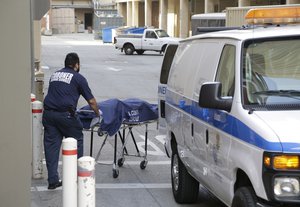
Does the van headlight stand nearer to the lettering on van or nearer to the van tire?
the van tire

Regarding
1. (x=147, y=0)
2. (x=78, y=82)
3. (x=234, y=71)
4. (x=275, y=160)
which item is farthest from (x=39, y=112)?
(x=147, y=0)

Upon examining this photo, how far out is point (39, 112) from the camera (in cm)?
856

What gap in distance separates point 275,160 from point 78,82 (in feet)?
12.6

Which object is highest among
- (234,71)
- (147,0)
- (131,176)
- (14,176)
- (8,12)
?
(147,0)

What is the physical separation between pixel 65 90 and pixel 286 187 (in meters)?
3.94

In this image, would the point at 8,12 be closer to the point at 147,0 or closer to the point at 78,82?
the point at 78,82

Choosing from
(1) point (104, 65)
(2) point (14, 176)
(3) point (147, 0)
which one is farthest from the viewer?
(3) point (147, 0)

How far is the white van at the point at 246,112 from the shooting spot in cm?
442

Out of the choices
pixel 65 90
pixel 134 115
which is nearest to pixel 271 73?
pixel 65 90

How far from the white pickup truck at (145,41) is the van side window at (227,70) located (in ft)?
124

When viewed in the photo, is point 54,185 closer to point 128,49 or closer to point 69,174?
point 69,174

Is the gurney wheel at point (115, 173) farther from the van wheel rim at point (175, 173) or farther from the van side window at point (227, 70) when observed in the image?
the van side window at point (227, 70)

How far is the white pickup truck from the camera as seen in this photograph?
44.0 meters

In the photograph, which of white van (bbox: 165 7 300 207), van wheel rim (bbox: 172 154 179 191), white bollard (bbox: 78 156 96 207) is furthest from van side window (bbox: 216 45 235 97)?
van wheel rim (bbox: 172 154 179 191)
